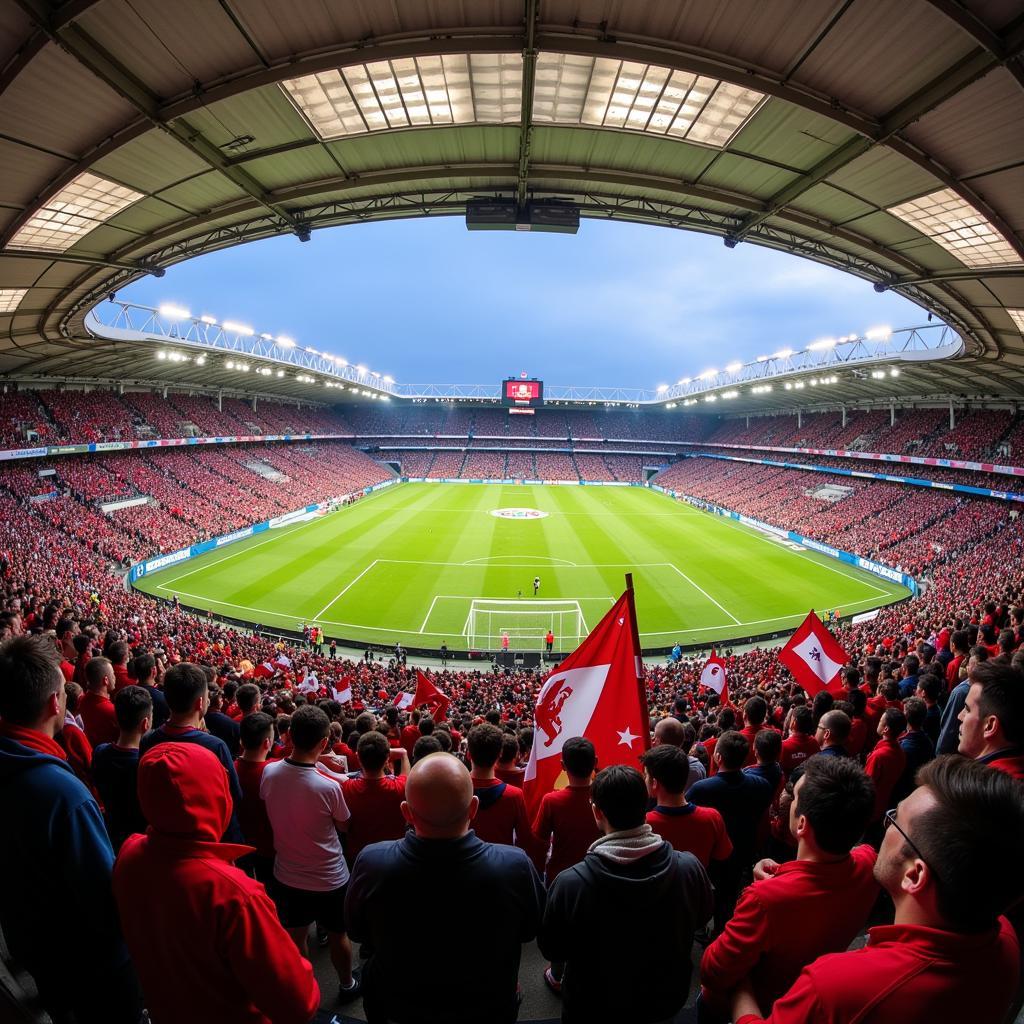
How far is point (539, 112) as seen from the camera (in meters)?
9.76

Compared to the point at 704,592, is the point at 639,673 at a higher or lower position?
higher

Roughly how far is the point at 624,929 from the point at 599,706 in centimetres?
308

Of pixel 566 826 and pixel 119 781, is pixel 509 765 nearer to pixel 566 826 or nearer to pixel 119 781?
pixel 566 826

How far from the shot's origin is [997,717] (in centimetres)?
350

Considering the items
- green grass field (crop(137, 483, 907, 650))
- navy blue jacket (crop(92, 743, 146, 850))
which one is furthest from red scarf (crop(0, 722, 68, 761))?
green grass field (crop(137, 483, 907, 650))

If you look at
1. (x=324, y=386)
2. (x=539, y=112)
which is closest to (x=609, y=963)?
(x=539, y=112)

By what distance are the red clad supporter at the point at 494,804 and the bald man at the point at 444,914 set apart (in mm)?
1450

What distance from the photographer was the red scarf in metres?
2.73

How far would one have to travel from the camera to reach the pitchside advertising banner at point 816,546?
30.4 meters

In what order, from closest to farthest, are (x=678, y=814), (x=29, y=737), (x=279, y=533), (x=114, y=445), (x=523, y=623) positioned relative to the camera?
1. (x=29, y=737)
2. (x=678, y=814)
3. (x=523, y=623)
4. (x=114, y=445)
5. (x=279, y=533)

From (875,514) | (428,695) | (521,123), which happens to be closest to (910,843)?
(428,695)

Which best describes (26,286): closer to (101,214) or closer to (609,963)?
(101,214)

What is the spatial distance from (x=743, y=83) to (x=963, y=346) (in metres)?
20.7

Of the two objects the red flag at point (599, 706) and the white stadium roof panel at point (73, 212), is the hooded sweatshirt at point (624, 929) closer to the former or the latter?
the red flag at point (599, 706)
